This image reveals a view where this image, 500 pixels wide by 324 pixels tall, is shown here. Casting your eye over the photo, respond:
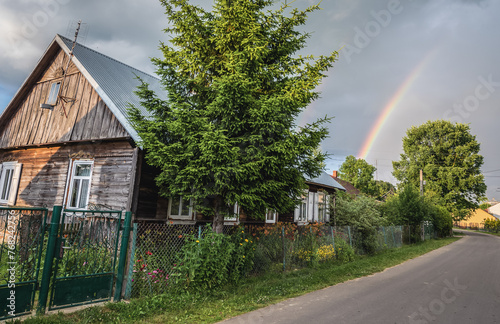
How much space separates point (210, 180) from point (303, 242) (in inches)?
202

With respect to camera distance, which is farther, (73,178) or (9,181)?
(9,181)

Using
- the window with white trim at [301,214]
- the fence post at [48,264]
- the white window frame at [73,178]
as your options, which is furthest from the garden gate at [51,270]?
the window with white trim at [301,214]

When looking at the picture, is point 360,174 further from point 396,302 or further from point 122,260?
point 122,260

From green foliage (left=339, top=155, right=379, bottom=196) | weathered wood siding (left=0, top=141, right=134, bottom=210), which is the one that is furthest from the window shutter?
green foliage (left=339, top=155, right=379, bottom=196)

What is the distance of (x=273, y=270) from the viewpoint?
9.12 metres

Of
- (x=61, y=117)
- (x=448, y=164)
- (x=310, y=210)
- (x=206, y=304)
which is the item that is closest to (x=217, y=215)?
(x=206, y=304)

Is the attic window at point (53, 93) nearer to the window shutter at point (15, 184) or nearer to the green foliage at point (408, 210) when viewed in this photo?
the window shutter at point (15, 184)

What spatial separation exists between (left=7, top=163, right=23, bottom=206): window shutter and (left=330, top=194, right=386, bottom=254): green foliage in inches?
592

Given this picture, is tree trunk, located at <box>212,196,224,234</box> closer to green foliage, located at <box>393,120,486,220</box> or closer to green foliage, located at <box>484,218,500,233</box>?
green foliage, located at <box>393,120,486,220</box>

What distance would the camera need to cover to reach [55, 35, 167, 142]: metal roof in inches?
382

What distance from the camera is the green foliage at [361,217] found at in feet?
47.3

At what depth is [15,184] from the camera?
12.6 meters

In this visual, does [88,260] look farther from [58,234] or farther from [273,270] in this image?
[273,270]

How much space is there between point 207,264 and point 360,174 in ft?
186
